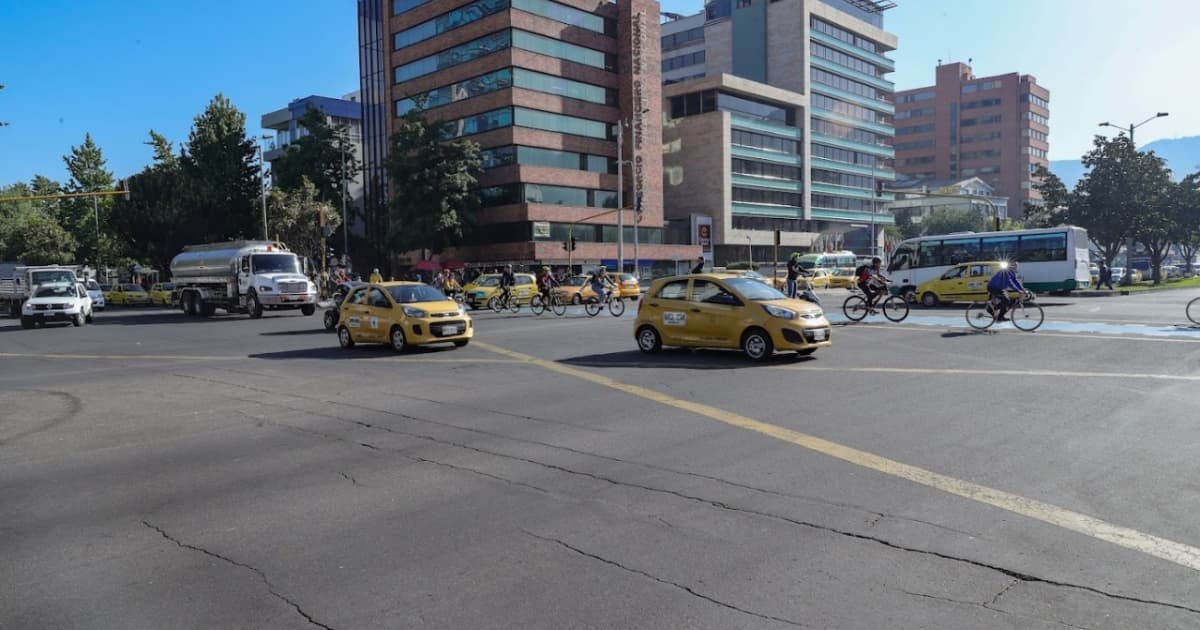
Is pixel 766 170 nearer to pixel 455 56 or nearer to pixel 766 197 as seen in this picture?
pixel 766 197

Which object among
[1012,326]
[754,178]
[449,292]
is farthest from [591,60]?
[1012,326]

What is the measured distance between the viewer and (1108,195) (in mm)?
44750

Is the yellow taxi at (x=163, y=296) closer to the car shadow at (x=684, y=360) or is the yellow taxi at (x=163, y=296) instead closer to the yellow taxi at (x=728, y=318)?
the car shadow at (x=684, y=360)

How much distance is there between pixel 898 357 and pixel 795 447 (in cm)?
717

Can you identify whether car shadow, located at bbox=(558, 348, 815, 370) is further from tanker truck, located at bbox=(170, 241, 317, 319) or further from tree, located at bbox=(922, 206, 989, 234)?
tree, located at bbox=(922, 206, 989, 234)

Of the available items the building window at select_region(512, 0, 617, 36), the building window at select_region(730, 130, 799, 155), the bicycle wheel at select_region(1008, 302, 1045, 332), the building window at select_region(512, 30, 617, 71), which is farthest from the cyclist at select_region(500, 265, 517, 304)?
the building window at select_region(730, 130, 799, 155)

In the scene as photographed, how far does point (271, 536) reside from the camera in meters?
4.83

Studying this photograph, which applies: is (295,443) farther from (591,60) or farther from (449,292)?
(591,60)

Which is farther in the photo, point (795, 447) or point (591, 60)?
point (591, 60)

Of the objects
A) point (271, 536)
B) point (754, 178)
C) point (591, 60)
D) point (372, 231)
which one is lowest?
point (271, 536)

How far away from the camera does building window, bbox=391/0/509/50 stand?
57688mm

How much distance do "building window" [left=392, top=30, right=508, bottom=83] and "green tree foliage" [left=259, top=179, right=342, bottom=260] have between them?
1513 centimetres

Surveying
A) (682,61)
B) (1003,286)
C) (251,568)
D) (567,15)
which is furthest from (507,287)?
(682,61)

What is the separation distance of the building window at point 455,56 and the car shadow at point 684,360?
47.5m
